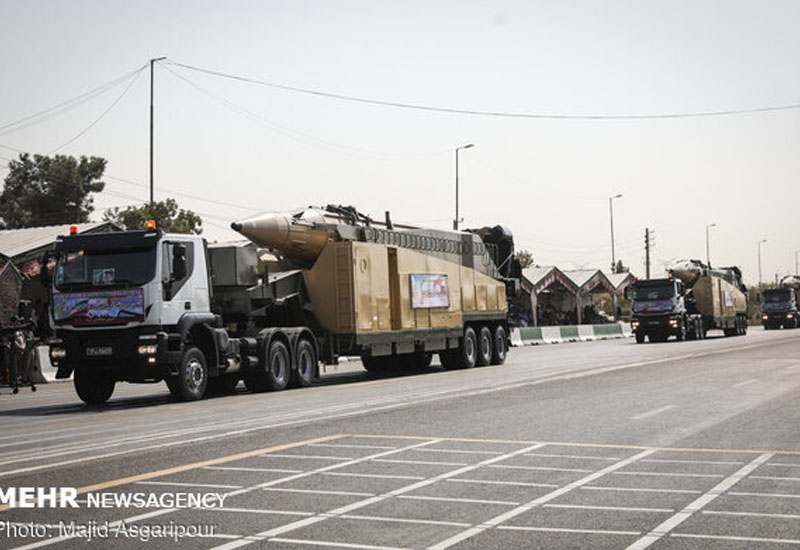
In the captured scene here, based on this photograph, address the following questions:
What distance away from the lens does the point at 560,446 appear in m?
10.8

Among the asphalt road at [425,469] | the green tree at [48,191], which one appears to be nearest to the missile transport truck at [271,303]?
the asphalt road at [425,469]

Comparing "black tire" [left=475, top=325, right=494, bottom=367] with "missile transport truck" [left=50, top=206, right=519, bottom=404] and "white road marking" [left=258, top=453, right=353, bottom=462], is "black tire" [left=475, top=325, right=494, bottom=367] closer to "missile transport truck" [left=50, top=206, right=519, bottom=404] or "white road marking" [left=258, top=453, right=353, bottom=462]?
"missile transport truck" [left=50, top=206, right=519, bottom=404]

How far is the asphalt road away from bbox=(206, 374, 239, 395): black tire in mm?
2585

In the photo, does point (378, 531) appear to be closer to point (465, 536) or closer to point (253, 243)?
point (465, 536)

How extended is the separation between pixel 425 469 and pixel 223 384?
41.0ft

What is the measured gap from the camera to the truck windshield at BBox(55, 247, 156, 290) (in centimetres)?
1769

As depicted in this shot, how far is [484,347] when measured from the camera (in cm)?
2870

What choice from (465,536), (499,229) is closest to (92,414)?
(465,536)

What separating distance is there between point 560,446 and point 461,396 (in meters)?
6.44

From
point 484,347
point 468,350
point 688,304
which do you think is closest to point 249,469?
point 468,350

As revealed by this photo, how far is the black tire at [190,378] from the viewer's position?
1812 cm

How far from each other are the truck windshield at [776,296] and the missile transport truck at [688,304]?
14.1m

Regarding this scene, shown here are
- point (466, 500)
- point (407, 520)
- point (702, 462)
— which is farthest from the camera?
point (702, 462)

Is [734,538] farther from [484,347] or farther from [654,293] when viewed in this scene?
[654,293]
